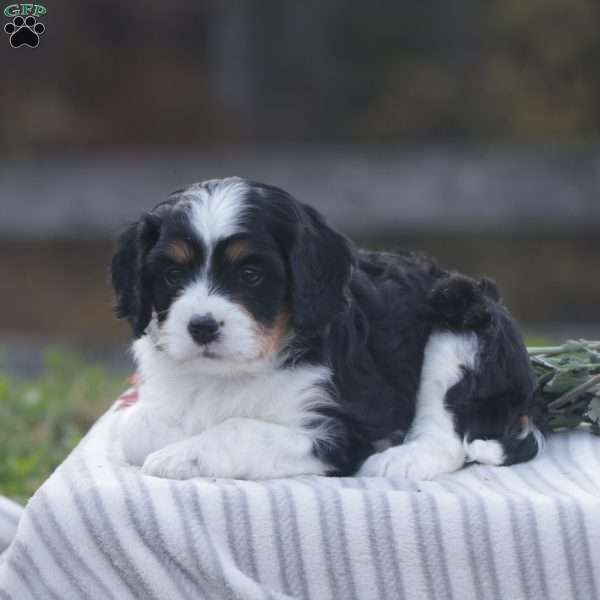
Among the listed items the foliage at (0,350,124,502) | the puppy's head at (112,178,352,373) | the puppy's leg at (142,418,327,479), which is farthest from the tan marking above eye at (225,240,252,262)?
the foliage at (0,350,124,502)

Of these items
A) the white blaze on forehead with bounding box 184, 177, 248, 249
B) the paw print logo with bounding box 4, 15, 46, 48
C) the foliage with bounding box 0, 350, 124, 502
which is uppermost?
the paw print logo with bounding box 4, 15, 46, 48

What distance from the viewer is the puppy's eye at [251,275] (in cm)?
409

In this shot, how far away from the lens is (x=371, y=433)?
436 cm

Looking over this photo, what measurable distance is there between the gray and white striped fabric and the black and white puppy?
250mm

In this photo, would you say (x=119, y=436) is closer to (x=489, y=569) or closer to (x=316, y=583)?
(x=316, y=583)

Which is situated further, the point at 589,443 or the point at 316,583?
the point at 589,443

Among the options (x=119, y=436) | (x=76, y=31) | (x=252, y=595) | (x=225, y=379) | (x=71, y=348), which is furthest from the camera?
(x=76, y=31)

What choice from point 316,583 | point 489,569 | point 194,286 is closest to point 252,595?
point 316,583

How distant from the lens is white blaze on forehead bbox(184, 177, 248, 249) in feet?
13.3

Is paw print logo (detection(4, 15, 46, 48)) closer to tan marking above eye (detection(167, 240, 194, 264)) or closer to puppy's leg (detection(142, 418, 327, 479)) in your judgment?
tan marking above eye (detection(167, 240, 194, 264))

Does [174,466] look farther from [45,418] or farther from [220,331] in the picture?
[45,418]

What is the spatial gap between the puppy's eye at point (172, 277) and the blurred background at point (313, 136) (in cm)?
340

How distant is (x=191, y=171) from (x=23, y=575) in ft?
26.2

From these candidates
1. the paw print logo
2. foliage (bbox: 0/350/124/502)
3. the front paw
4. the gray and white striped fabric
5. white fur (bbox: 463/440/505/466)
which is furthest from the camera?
the paw print logo
